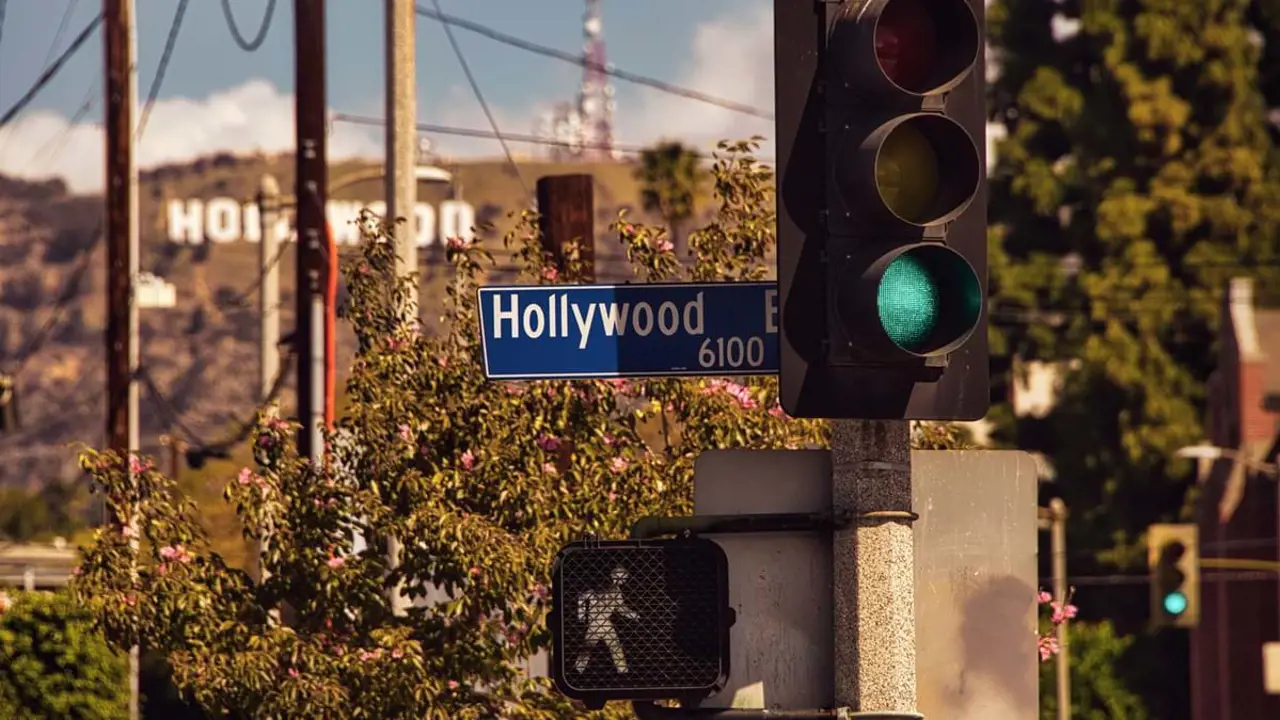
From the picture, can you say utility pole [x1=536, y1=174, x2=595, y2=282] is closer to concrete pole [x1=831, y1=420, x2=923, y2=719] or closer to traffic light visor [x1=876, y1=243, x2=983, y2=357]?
concrete pole [x1=831, y1=420, x2=923, y2=719]

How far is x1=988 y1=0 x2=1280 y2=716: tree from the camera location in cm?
5872

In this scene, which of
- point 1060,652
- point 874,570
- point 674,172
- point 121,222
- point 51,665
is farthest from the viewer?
point 674,172

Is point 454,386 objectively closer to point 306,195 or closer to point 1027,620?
point 1027,620

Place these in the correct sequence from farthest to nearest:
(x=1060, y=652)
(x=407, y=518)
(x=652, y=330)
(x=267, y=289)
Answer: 1. (x=1060, y=652)
2. (x=267, y=289)
3. (x=407, y=518)
4. (x=652, y=330)

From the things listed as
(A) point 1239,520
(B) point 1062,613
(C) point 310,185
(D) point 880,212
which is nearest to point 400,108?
(C) point 310,185

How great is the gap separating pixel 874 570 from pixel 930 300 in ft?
2.56

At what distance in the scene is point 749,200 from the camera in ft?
49.1

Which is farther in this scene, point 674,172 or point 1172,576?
point 674,172

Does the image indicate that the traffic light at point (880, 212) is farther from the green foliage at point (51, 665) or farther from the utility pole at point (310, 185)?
the green foliage at point (51, 665)

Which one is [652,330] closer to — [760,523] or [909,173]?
[760,523]

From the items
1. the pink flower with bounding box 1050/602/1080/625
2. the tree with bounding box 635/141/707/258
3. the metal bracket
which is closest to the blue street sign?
the metal bracket

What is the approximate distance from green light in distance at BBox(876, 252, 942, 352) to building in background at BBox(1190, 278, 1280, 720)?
4412 cm

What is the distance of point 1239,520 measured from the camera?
170 feet

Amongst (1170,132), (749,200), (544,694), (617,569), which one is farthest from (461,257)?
(1170,132)
